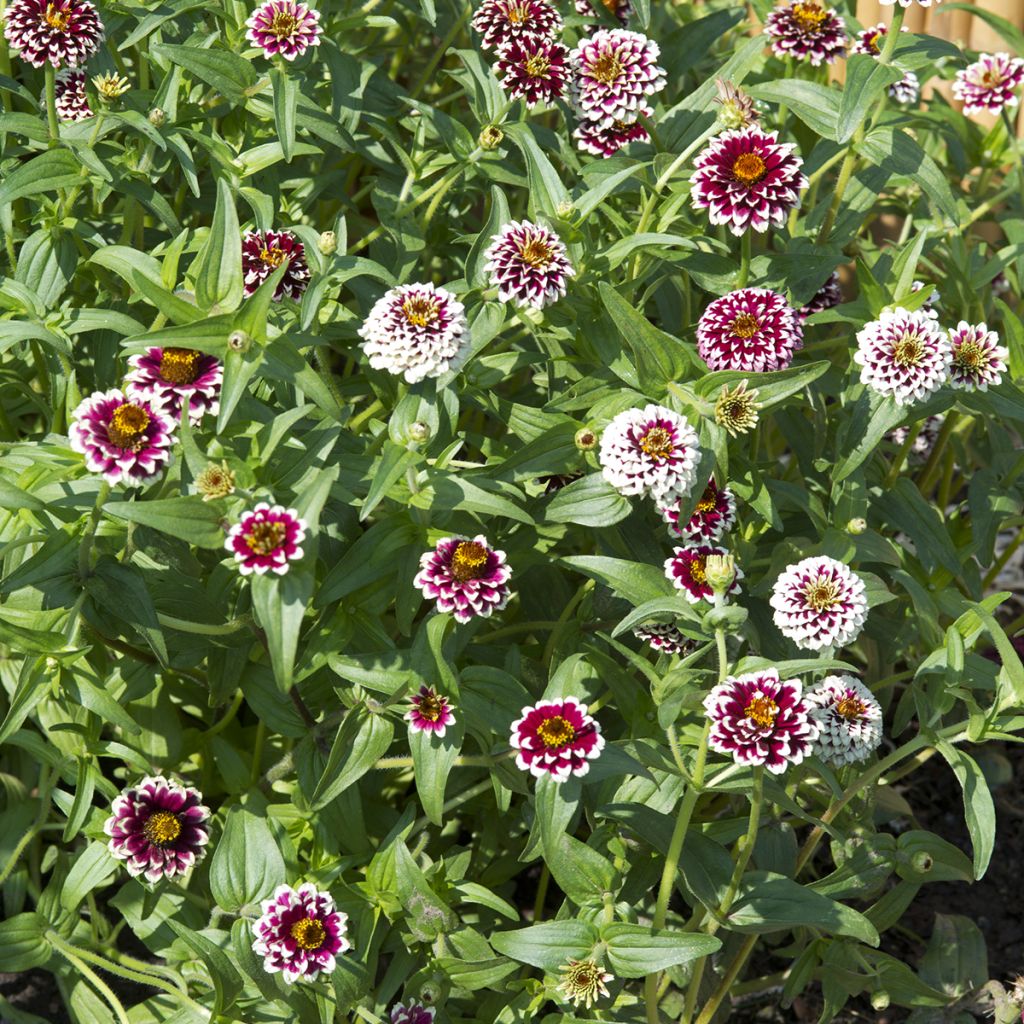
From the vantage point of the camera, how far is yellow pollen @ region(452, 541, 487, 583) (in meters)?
2.30

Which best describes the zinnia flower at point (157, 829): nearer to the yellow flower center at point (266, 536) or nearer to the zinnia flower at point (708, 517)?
the yellow flower center at point (266, 536)

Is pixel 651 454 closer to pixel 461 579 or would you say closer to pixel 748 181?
pixel 461 579

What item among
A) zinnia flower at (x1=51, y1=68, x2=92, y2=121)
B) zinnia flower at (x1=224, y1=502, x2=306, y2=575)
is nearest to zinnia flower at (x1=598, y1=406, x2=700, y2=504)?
zinnia flower at (x1=224, y1=502, x2=306, y2=575)

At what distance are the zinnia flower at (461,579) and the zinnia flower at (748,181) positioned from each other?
0.85 meters

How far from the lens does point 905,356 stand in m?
2.56

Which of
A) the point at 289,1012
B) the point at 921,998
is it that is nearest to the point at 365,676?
the point at 289,1012

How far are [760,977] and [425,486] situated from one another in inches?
69.3

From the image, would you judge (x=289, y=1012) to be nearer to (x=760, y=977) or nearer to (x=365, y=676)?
(x=365, y=676)

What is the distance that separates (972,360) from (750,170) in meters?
0.66

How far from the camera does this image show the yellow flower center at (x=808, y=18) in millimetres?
3314

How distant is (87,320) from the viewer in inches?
102

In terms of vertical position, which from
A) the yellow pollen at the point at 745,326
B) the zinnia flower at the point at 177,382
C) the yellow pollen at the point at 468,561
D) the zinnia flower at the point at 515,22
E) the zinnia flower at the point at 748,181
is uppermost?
the zinnia flower at the point at 515,22

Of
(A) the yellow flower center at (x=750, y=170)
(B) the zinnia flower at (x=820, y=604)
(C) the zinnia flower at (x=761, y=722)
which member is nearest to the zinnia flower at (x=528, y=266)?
(A) the yellow flower center at (x=750, y=170)

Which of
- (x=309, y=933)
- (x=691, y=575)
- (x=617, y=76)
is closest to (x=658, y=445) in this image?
(x=691, y=575)
